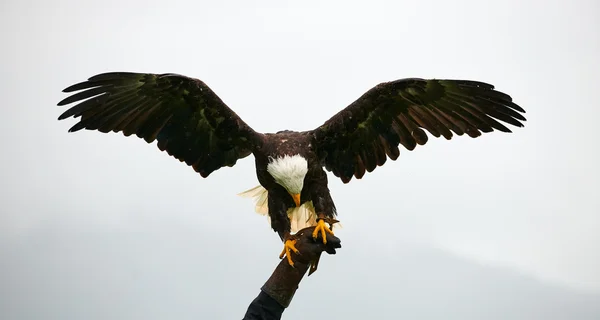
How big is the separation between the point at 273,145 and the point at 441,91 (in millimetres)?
1408

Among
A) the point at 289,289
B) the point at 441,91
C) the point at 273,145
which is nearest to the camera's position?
the point at 289,289

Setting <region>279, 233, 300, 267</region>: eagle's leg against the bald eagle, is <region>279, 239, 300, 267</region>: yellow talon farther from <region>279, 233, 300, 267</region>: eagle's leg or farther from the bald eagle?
the bald eagle

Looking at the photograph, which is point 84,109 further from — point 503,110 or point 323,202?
point 503,110

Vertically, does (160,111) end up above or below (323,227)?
above

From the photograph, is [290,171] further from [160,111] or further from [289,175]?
[160,111]

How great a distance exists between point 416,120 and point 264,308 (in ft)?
6.98

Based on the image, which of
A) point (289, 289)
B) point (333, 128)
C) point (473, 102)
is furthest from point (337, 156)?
point (289, 289)

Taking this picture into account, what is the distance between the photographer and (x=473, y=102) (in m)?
5.61

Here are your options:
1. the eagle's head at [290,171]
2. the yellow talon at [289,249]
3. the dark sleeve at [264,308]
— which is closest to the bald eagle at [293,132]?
the eagle's head at [290,171]

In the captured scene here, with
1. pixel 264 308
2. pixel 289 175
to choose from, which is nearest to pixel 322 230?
pixel 289 175

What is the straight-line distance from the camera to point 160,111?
216 inches

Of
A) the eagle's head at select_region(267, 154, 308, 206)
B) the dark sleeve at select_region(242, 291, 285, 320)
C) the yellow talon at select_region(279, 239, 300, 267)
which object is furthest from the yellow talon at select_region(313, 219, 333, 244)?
the dark sleeve at select_region(242, 291, 285, 320)

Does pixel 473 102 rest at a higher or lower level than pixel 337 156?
higher

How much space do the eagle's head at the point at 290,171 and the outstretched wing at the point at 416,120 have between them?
1.35 ft
